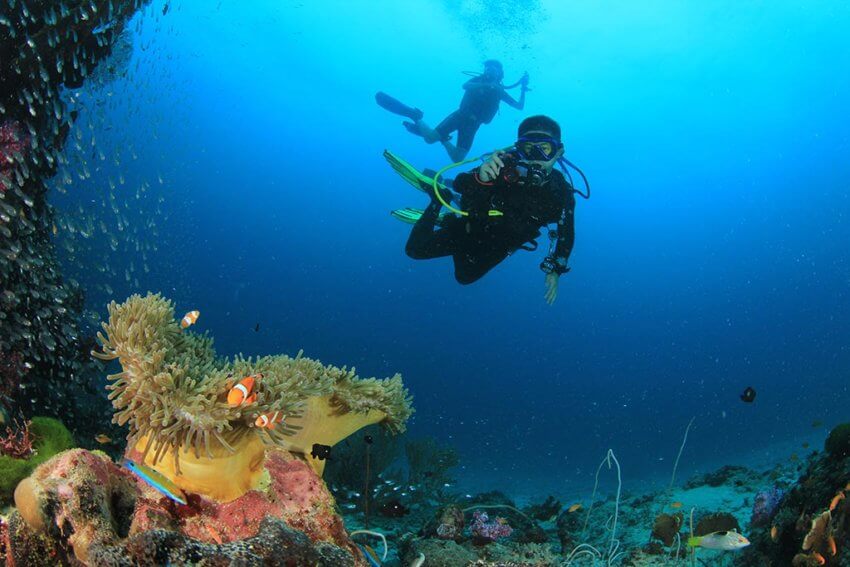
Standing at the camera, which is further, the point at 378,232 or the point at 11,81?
the point at 378,232

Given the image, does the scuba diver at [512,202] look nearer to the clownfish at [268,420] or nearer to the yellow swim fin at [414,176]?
the yellow swim fin at [414,176]

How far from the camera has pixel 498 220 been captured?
7.54 metres

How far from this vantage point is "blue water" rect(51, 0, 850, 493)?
128 feet

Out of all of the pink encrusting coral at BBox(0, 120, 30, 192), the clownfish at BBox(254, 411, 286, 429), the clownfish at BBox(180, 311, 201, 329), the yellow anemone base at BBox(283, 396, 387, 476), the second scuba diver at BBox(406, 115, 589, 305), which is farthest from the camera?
the second scuba diver at BBox(406, 115, 589, 305)

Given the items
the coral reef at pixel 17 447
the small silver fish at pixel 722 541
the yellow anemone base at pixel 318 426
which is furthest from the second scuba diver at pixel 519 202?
the coral reef at pixel 17 447

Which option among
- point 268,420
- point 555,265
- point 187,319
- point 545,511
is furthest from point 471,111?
point 268,420

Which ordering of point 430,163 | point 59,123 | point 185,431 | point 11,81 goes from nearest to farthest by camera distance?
point 185,431 < point 11,81 < point 59,123 < point 430,163

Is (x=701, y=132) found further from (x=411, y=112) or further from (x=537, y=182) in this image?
(x=537, y=182)

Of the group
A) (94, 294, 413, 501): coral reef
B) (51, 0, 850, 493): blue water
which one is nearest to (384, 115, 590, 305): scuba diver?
(94, 294, 413, 501): coral reef

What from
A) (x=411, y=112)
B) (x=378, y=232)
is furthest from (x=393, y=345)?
(x=411, y=112)

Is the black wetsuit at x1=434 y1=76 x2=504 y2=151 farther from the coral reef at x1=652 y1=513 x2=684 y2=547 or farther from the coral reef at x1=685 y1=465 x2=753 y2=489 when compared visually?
the coral reef at x1=652 y1=513 x2=684 y2=547

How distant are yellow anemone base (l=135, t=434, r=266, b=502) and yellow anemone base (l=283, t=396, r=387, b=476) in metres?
0.29

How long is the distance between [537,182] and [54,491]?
6.52m

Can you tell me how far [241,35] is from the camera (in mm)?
50562
